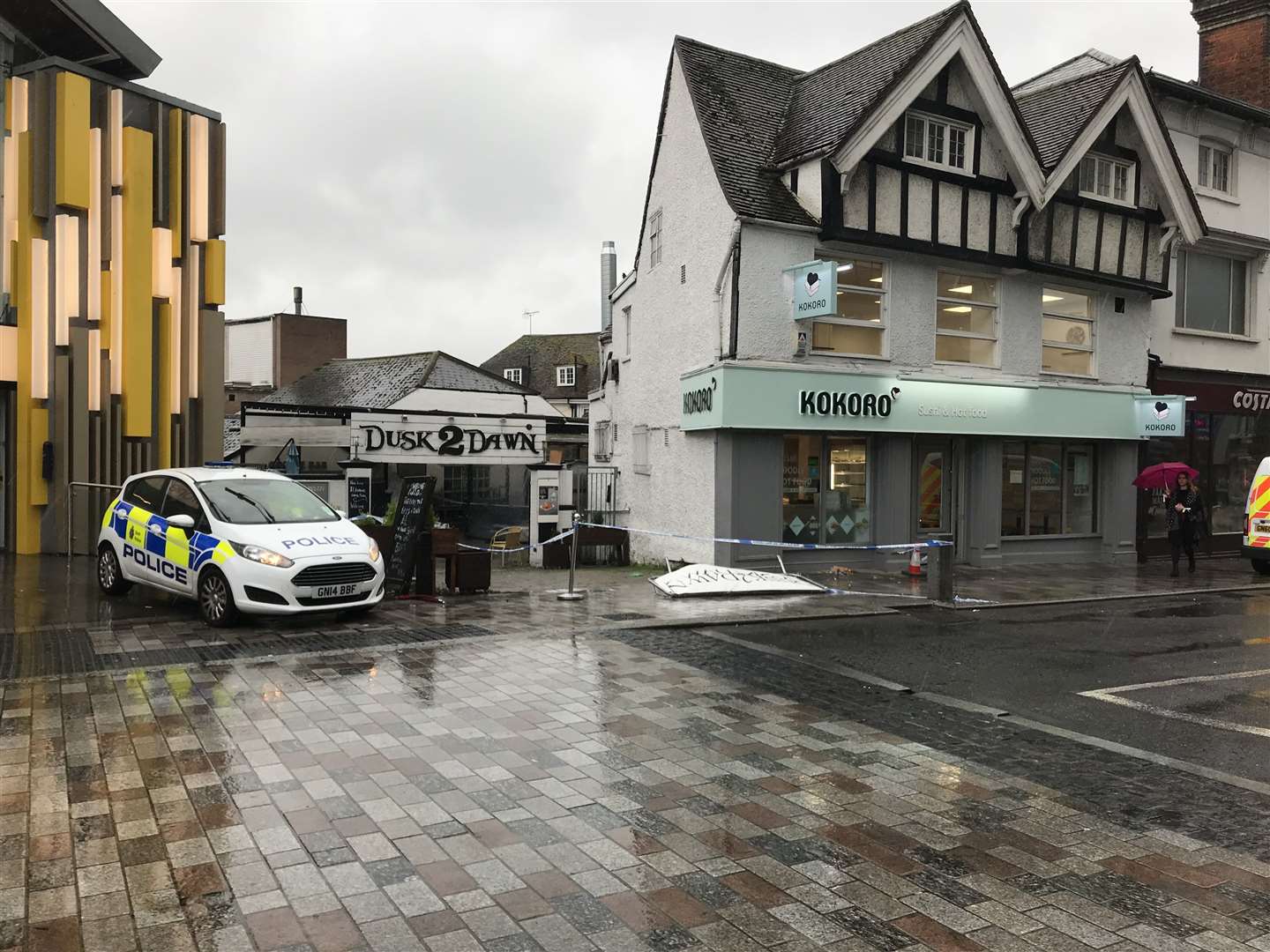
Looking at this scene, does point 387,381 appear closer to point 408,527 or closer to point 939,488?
point 939,488

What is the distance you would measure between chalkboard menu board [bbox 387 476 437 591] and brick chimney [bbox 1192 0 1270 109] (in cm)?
2259

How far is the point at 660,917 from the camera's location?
398cm

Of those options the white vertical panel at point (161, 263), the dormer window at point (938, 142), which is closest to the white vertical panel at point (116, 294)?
the white vertical panel at point (161, 263)

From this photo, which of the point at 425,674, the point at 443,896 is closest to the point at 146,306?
the point at 425,674

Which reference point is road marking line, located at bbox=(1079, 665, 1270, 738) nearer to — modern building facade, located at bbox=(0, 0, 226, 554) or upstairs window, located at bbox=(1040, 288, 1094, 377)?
upstairs window, located at bbox=(1040, 288, 1094, 377)

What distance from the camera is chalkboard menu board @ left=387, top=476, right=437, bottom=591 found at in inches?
501

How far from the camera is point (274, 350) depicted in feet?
178

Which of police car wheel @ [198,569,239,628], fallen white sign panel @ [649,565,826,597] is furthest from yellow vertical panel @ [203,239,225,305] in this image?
fallen white sign panel @ [649,565,826,597]

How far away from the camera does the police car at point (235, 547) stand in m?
10.3

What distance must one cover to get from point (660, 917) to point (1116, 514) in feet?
64.8

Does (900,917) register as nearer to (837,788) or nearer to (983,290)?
(837,788)

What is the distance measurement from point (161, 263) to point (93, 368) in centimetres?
236

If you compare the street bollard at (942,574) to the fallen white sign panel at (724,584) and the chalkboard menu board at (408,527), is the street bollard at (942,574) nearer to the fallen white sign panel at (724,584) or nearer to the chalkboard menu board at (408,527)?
the fallen white sign panel at (724,584)

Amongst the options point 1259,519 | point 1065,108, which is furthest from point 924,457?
point 1065,108
